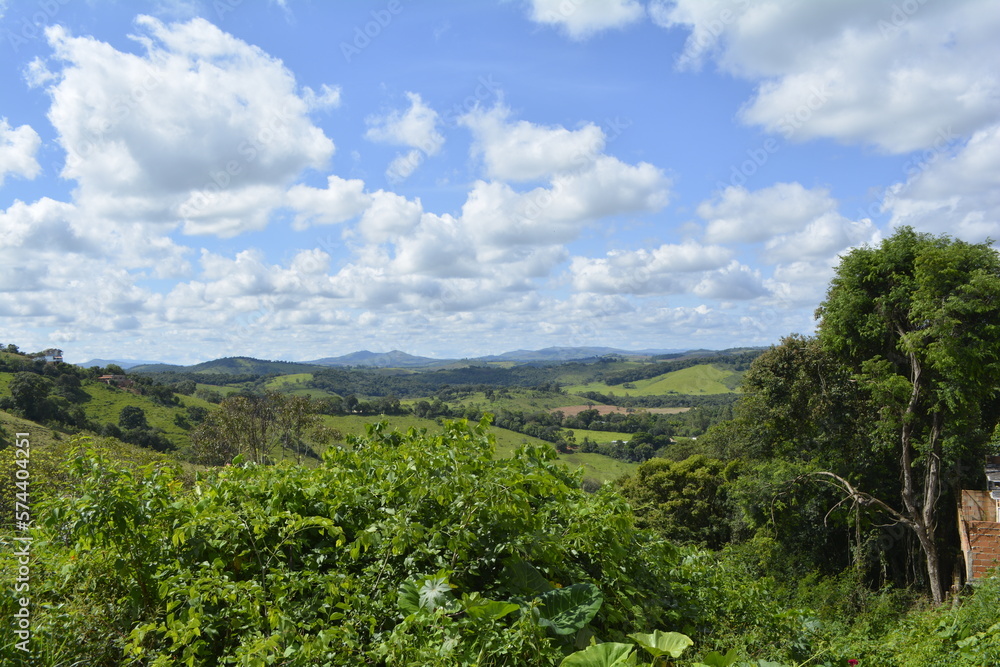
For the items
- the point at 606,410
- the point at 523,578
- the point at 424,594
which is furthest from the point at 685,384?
the point at 424,594

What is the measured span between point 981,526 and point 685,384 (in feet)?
555

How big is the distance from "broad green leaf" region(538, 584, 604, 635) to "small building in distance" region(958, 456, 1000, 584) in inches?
482

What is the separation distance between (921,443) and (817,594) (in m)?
4.82

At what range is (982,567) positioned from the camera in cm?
1215

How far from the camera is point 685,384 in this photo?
17462 centimetres

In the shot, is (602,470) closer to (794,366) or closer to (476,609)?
(794,366)

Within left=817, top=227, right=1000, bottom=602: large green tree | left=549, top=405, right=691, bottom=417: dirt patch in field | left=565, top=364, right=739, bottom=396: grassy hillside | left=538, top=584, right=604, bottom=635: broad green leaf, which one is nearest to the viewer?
left=538, top=584, right=604, bottom=635: broad green leaf

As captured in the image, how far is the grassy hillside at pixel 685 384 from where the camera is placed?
544 ft

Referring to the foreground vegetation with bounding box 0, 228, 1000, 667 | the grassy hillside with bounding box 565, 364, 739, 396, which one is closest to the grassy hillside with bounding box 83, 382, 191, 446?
the foreground vegetation with bounding box 0, 228, 1000, 667

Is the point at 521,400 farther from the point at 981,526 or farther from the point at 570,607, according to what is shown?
the point at 570,607

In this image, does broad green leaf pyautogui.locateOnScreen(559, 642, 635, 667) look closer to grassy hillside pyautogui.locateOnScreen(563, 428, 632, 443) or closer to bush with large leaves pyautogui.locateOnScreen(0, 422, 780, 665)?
bush with large leaves pyautogui.locateOnScreen(0, 422, 780, 665)

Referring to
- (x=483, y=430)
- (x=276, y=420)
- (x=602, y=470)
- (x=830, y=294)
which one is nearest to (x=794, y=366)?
(x=830, y=294)

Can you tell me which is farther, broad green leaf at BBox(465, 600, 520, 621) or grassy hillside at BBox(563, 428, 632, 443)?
grassy hillside at BBox(563, 428, 632, 443)

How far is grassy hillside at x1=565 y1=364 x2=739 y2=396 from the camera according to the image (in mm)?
165875
